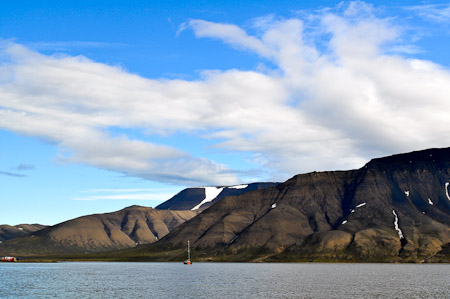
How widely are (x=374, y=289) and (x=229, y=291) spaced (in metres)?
38.7

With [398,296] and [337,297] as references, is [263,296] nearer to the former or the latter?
[337,297]

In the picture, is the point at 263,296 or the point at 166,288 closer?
the point at 263,296

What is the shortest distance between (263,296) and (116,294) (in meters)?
35.4

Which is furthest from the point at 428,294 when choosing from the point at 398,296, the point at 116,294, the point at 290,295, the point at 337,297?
the point at 116,294

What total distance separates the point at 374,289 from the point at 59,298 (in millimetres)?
79292

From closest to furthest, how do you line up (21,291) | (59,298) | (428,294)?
(59,298) < (428,294) < (21,291)

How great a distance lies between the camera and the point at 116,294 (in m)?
131

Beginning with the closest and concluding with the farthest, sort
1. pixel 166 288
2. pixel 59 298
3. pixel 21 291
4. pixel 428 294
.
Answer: pixel 59 298, pixel 428 294, pixel 21 291, pixel 166 288

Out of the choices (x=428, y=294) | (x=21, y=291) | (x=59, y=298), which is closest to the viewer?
(x=59, y=298)

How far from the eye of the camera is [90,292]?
13588 centimetres

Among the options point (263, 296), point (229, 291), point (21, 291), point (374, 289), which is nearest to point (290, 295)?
point (263, 296)

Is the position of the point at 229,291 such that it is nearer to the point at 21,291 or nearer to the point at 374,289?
the point at 374,289

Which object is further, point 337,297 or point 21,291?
point 21,291

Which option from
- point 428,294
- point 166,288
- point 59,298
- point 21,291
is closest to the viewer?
point 59,298
